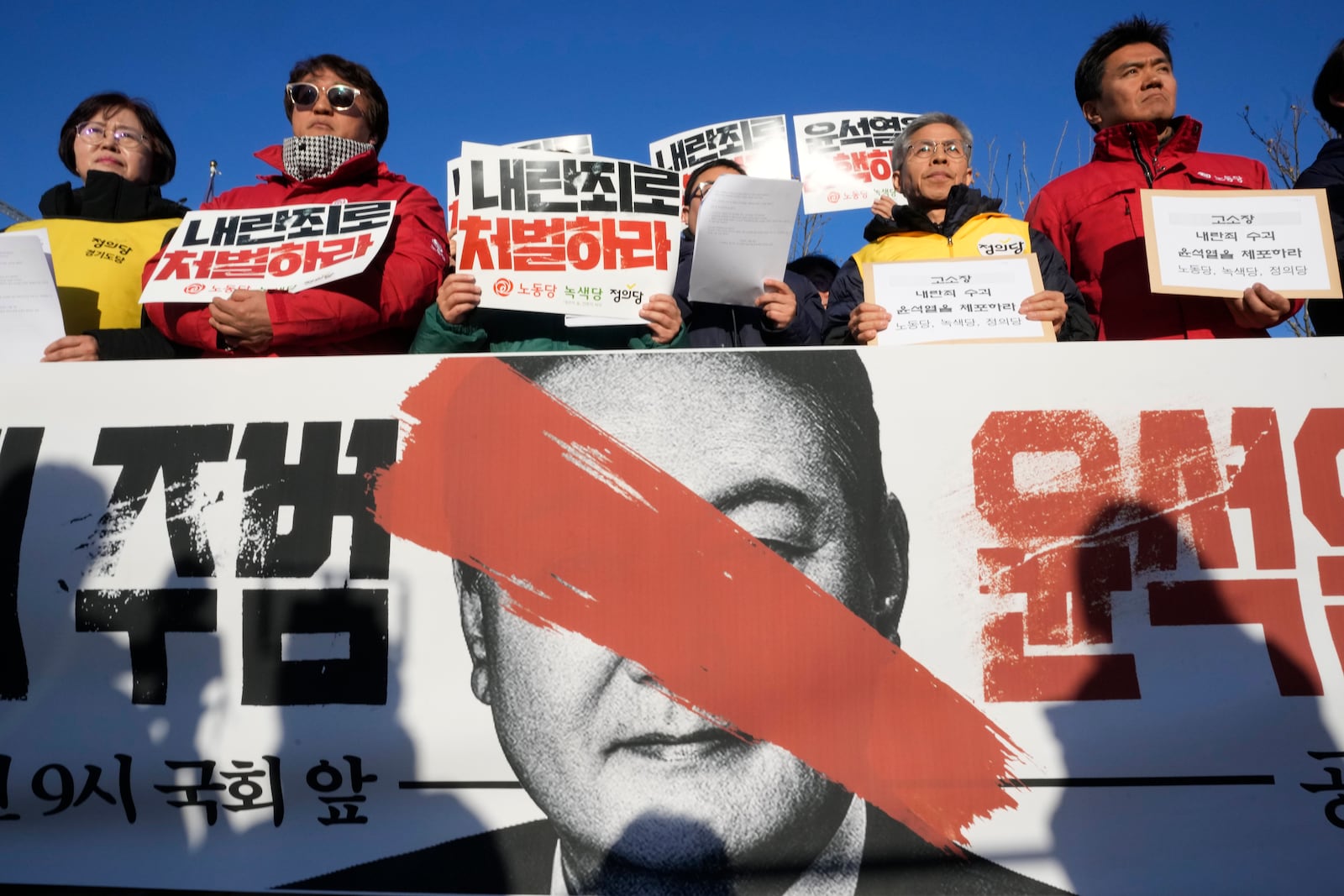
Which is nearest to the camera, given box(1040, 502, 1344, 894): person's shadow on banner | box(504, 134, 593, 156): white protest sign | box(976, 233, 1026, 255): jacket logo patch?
box(1040, 502, 1344, 894): person's shadow on banner

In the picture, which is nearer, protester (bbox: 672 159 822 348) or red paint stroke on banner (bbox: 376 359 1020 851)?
red paint stroke on banner (bbox: 376 359 1020 851)

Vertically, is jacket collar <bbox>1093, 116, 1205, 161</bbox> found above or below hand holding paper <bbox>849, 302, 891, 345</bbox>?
above

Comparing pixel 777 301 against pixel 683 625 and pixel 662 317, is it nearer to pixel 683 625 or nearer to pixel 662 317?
pixel 662 317

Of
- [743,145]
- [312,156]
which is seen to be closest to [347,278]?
[312,156]

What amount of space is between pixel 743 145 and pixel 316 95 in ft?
10.5

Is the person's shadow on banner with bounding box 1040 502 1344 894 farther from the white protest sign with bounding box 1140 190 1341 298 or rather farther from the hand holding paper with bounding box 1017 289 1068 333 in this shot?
the white protest sign with bounding box 1140 190 1341 298

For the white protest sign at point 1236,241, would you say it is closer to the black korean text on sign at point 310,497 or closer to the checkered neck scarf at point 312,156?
the black korean text on sign at point 310,497

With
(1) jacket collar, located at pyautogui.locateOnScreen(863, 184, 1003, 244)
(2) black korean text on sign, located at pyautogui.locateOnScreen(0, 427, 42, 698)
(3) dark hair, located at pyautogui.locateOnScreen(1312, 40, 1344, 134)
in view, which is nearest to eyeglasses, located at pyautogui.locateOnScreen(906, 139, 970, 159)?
(1) jacket collar, located at pyautogui.locateOnScreen(863, 184, 1003, 244)

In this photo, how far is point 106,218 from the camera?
3186 mm

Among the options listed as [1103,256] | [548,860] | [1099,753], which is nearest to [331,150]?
[548,860]

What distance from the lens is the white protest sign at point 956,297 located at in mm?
2727

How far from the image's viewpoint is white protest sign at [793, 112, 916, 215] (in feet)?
19.1

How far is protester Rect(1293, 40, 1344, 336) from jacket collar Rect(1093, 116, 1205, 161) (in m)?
0.37

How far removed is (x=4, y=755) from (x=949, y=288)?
271cm
